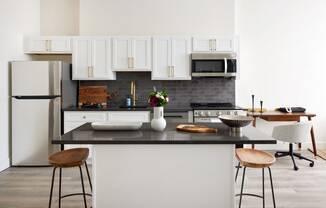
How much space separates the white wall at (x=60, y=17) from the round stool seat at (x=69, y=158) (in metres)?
3.70

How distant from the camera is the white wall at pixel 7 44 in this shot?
5.15 m

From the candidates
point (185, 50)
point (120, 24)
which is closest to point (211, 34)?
point (185, 50)

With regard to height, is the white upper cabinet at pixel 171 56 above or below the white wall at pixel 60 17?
below

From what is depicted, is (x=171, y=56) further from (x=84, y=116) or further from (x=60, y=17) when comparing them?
(x=60, y=17)

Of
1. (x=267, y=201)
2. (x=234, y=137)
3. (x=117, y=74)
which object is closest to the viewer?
(x=234, y=137)

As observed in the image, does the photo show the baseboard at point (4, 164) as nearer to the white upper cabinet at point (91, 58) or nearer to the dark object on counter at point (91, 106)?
the dark object on counter at point (91, 106)

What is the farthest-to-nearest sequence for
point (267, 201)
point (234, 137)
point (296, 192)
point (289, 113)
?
point (289, 113), point (296, 192), point (267, 201), point (234, 137)

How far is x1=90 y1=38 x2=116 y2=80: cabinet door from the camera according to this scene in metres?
5.88

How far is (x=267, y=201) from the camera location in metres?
3.78

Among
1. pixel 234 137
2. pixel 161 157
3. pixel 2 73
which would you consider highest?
pixel 2 73

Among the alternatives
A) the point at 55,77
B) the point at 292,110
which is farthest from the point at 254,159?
the point at 55,77

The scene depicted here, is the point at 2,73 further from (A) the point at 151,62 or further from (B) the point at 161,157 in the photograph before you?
(B) the point at 161,157

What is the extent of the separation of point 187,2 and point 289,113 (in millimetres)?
2737

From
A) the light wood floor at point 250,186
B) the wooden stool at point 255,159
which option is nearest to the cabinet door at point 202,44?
the light wood floor at point 250,186
